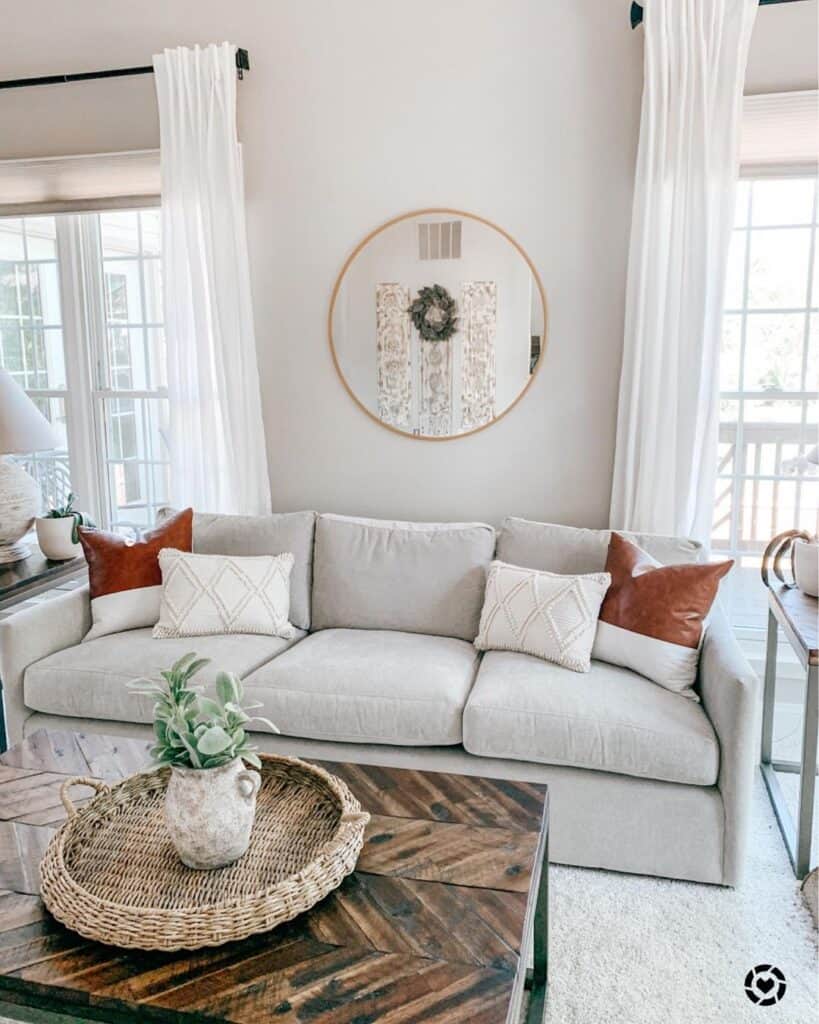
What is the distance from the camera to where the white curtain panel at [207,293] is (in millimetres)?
3381

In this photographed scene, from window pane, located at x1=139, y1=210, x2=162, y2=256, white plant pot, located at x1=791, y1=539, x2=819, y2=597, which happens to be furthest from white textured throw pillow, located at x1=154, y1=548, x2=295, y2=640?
white plant pot, located at x1=791, y1=539, x2=819, y2=597

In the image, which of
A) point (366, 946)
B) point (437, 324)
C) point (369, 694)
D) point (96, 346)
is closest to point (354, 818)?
point (366, 946)

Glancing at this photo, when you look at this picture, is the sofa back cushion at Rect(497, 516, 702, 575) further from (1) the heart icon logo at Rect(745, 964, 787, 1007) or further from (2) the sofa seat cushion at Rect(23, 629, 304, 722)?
(1) the heart icon logo at Rect(745, 964, 787, 1007)

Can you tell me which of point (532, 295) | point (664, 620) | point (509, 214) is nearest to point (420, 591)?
point (664, 620)

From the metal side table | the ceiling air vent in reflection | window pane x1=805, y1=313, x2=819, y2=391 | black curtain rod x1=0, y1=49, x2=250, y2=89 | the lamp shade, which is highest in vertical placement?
black curtain rod x1=0, y1=49, x2=250, y2=89

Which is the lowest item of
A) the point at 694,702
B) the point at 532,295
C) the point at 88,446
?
the point at 694,702

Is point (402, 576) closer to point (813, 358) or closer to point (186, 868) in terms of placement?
point (186, 868)

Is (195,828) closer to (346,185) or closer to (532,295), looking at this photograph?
(532,295)

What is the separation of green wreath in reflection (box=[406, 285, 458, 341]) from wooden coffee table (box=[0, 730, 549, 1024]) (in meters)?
2.02

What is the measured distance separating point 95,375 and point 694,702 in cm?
299

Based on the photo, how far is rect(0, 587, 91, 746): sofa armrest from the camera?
9.09 ft

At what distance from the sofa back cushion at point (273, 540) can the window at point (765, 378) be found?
5.42 feet

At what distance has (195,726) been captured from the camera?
150 cm

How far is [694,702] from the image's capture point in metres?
2.43
